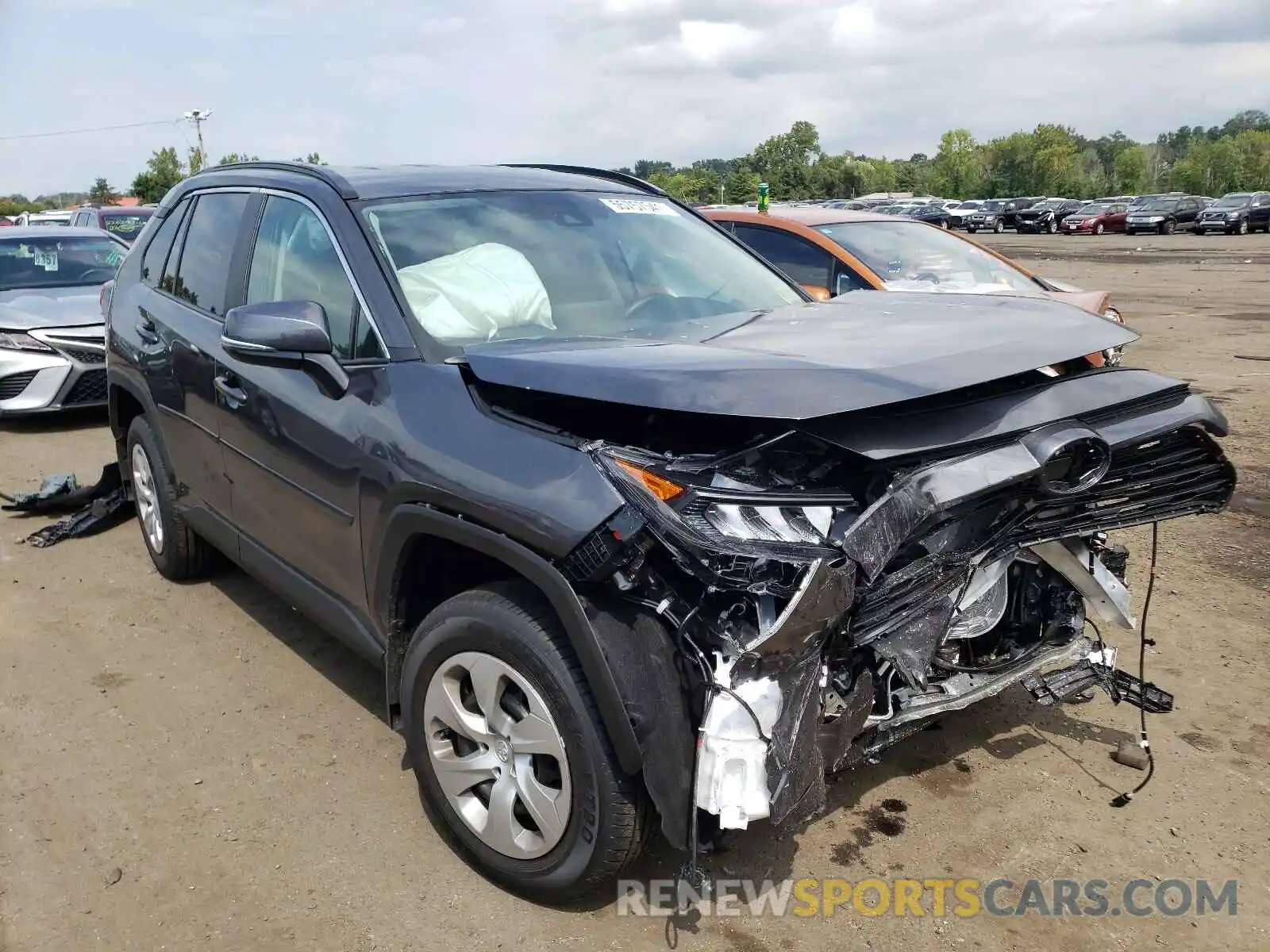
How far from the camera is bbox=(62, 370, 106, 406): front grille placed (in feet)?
27.8

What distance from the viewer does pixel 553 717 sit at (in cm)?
254

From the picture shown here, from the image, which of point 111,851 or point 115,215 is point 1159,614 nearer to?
point 111,851

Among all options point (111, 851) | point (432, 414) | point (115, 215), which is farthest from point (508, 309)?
point (115, 215)

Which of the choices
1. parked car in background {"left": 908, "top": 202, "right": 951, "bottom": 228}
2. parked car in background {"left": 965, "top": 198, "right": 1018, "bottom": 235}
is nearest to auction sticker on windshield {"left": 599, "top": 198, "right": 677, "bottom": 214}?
parked car in background {"left": 908, "top": 202, "right": 951, "bottom": 228}

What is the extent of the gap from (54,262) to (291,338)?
8263 millimetres

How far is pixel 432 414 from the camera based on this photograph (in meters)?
2.86

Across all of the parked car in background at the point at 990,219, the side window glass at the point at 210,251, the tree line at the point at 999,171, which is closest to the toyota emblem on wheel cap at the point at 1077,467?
the side window glass at the point at 210,251

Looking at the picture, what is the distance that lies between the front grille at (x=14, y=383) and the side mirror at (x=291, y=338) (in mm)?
6164

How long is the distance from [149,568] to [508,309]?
3.15 meters

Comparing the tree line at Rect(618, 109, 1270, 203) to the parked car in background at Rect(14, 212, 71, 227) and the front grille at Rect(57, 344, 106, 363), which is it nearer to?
the parked car in background at Rect(14, 212, 71, 227)

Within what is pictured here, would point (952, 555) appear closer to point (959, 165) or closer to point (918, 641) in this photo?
point (918, 641)

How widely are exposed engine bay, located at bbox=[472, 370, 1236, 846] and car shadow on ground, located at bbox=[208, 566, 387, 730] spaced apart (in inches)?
67.8

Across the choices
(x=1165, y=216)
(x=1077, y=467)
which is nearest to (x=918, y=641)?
(x=1077, y=467)

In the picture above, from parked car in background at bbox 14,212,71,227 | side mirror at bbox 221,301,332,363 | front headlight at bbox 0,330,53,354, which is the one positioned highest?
parked car in background at bbox 14,212,71,227
